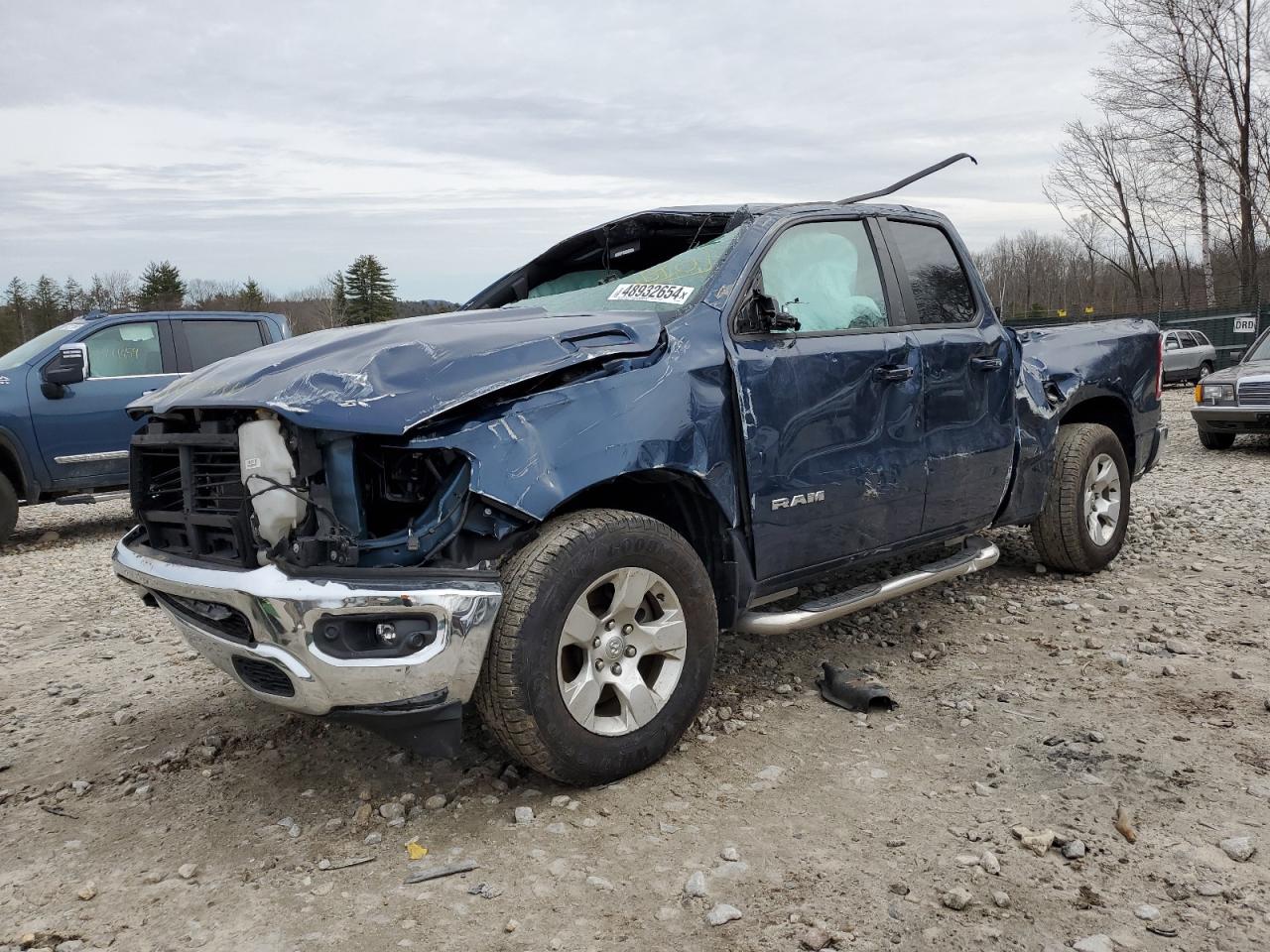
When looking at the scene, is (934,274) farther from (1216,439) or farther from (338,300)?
(338,300)

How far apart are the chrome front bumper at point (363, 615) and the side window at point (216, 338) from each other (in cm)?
753

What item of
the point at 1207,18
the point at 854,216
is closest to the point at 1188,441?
the point at 854,216

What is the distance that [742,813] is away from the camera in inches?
124

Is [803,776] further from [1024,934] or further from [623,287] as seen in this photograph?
[623,287]

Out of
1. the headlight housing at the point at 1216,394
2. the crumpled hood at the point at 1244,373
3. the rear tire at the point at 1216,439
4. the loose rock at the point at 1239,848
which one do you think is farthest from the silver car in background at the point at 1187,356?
the loose rock at the point at 1239,848

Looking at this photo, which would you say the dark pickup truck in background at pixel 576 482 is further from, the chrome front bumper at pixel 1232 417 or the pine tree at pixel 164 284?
the pine tree at pixel 164 284

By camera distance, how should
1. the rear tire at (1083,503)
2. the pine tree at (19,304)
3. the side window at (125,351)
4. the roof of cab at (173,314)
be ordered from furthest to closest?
the pine tree at (19,304) → the roof of cab at (173,314) → the side window at (125,351) → the rear tire at (1083,503)

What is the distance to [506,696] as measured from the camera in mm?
2977

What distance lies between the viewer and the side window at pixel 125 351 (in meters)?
9.21

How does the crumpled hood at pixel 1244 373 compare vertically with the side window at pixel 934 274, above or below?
below

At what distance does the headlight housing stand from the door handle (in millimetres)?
8921

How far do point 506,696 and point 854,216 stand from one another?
265 cm

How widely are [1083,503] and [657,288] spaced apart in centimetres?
303

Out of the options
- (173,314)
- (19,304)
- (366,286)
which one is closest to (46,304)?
(19,304)
